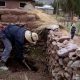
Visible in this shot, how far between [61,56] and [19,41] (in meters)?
2.23

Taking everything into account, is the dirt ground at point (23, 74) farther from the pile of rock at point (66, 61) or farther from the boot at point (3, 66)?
the pile of rock at point (66, 61)

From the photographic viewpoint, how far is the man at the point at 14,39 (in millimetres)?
8938

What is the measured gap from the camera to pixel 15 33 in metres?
9.07

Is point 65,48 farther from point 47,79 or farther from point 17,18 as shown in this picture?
point 17,18

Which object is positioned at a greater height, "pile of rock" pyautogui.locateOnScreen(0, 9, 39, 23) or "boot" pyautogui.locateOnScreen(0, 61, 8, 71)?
"pile of rock" pyautogui.locateOnScreen(0, 9, 39, 23)

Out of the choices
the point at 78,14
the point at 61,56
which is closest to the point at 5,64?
the point at 61,56

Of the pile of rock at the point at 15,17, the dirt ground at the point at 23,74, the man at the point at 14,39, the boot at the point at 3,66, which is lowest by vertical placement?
the dirt ground at the point at 23,74

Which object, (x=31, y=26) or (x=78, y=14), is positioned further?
(x=78, y=14)

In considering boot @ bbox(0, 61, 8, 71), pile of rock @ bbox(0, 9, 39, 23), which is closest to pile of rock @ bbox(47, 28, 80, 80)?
boot @ bbox(0, 61, 8, 71)

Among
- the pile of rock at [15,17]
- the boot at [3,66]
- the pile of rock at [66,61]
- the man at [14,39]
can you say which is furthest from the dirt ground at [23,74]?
the pile of rock at [15,17]

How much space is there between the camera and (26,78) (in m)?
8.41

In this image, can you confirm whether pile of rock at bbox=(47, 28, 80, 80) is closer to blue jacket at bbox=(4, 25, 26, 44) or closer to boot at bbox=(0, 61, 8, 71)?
blue jacket at bbox=(4, 25, 26, 44)

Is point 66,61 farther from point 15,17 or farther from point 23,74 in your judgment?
point 15,17

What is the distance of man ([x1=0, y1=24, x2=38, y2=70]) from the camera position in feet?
29.3
